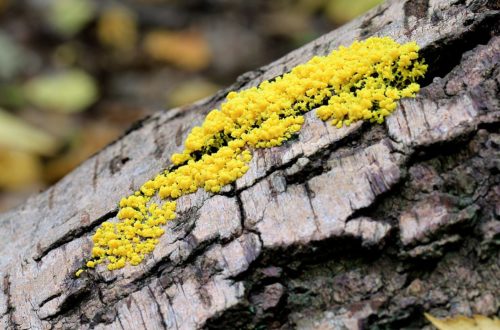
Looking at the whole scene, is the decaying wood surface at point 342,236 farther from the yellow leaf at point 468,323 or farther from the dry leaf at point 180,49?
the dry leaf at point 180,49

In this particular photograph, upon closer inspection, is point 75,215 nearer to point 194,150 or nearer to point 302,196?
point 194,150

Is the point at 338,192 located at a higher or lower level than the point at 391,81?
lower

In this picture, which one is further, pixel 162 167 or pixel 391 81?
pixel 162 167

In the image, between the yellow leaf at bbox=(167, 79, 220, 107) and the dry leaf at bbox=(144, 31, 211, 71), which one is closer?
the yellow leaf at bbox=(167, 79, 220, 107)

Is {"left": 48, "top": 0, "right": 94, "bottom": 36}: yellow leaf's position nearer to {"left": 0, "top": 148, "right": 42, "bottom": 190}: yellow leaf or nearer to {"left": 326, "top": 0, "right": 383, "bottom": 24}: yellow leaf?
{"left": 0, "top": 148, "right": 42, "bottom": 190}: yellow leaf

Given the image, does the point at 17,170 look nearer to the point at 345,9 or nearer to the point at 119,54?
the point at 119,54

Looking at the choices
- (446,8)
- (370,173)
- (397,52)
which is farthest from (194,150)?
(446,8)

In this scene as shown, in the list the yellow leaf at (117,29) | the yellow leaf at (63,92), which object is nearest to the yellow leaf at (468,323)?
the yellow leaf at (63,92)

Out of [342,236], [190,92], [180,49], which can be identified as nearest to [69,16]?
[180,49]

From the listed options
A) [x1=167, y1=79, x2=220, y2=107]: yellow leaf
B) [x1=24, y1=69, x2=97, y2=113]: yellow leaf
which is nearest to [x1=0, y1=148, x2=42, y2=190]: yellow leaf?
[x1=24, y1=69, x2=97, y2=113]: yellow leaf
